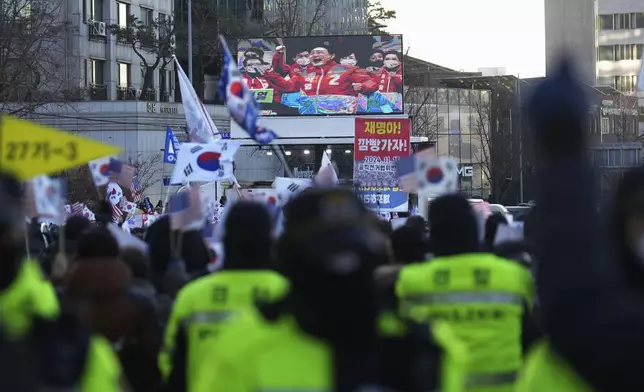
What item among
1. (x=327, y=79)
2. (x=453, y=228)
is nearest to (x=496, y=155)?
(x=327, y=79)

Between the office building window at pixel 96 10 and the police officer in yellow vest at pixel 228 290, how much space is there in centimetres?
5003

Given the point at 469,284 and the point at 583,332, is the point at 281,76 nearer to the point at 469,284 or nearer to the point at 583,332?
the point at 469,284

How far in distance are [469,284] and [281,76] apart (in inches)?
1411

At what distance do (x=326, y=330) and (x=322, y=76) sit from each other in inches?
1530

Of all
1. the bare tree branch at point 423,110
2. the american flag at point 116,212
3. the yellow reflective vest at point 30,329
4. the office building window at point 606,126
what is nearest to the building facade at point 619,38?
the bare tree branch at point 423,110

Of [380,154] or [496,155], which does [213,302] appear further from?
[496,155]

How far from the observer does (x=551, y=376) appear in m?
2.75

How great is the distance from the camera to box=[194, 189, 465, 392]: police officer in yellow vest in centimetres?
294

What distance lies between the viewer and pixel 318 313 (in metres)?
2.95

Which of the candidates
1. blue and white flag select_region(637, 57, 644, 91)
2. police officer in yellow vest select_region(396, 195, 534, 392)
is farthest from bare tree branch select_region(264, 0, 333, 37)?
police officer in yellow vest select_region(396, 195, 534, 392)

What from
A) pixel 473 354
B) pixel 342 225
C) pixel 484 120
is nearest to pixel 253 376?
pixel 342 225

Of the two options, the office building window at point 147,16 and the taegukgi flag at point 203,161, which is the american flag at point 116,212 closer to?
the taegukgi flag at point 203,161

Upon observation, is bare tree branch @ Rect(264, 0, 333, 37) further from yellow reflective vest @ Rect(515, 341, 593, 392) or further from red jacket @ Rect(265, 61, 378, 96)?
Answer: yellow reflective vest @ Rect(515, 341, 593, 392)

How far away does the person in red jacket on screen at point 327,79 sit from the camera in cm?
4153
